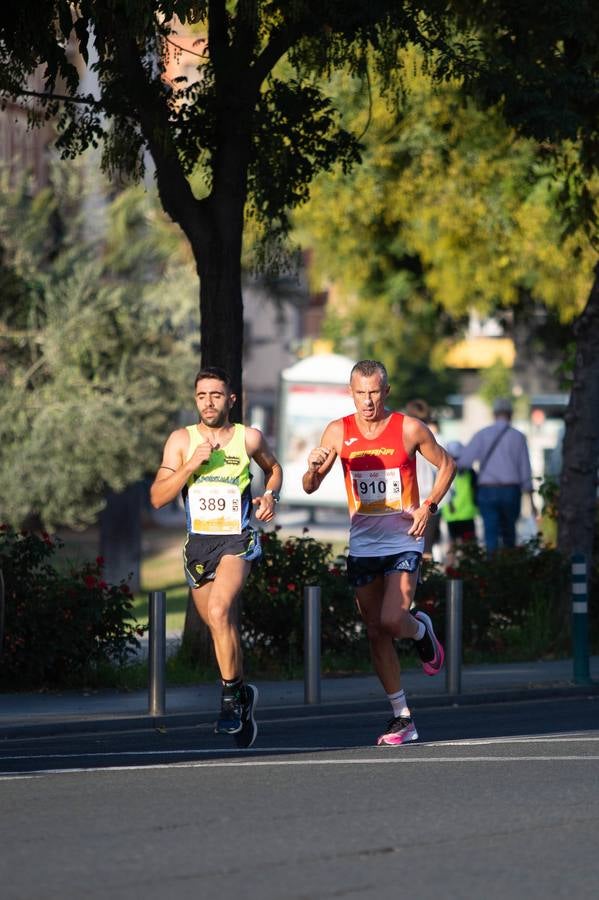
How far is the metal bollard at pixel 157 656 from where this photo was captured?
41.2 ft

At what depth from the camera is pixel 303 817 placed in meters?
8.14

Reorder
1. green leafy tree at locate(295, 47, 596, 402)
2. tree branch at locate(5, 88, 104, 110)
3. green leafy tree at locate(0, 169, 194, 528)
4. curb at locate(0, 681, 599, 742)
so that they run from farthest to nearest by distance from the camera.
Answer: green leafy tree at locate(295, 47, 596, 402) < green leafy tree at locate(0, 169, 194, 528) < tree branch at locate(5, 88, 104, 110) < curb at locate(0, 681, 599, 742)

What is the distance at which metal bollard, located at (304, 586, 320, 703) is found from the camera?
13.3 meters

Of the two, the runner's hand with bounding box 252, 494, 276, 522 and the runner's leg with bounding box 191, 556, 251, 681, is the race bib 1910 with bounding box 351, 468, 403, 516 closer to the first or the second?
the runner's hand with bounding box 252, 494, 276, 522

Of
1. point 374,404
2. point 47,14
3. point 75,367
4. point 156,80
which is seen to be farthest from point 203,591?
point 75,367

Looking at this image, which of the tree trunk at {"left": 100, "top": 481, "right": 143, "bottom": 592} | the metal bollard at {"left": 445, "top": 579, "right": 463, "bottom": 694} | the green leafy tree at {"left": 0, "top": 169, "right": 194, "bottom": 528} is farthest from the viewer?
the green leafy tree at {"left": 0, "top": 169, "right": 194, "bottom": 528}

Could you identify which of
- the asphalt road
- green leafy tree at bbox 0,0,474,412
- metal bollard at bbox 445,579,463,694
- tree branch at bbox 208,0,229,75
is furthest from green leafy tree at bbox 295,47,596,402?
the asphalt road

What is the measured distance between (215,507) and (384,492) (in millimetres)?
875

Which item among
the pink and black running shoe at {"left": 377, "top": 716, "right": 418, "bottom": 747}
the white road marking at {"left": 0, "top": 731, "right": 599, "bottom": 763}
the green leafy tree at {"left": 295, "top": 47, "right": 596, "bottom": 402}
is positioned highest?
the green leafy tree at {"left": 295, "top": 47, "right": 596, "bottom": 402}

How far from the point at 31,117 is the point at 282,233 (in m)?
2.17

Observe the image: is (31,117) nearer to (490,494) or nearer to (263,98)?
(263,98)

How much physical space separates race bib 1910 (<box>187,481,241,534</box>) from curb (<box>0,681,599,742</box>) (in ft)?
5.72

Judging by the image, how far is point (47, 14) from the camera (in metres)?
13.0

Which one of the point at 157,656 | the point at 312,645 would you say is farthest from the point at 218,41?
the point at 157,656
